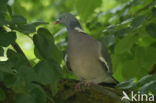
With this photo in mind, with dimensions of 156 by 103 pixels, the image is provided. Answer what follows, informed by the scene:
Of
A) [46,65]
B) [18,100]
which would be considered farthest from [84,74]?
[18,100]

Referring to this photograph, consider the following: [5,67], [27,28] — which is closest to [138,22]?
[27,28]

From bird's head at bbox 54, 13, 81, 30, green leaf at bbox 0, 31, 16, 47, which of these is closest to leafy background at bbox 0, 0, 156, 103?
green leaf at bbox 0, 31, 16, 47

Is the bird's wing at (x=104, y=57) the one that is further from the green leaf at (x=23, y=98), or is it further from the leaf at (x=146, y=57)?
the green leaf at (x=23, y=98)

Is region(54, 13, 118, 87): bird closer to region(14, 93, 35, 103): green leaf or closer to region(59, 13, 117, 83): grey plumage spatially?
region(59, 13, 117, 83): grey plumage

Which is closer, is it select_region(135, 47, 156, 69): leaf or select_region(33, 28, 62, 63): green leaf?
select_region(33, 28, 62, 63): green leaf

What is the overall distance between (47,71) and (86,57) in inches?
37.1

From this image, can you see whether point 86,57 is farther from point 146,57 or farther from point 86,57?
point 146,57

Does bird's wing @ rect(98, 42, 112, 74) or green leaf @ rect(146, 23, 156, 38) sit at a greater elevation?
green leaf @ rect(146, 23, 156, 38)

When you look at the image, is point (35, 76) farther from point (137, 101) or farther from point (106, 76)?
point (106, 76)

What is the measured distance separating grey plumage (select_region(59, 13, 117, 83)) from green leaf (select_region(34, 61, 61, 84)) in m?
0.85

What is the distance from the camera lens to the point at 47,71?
1.56 m

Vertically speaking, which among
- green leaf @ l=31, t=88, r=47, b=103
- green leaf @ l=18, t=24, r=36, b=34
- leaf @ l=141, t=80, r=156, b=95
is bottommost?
leaf @ l=141, t=80, r=156, b=95

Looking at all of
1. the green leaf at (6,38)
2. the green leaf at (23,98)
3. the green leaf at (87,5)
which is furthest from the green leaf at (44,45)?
the green leaf at (87,5)

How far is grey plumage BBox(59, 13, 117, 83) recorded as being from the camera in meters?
2.49
